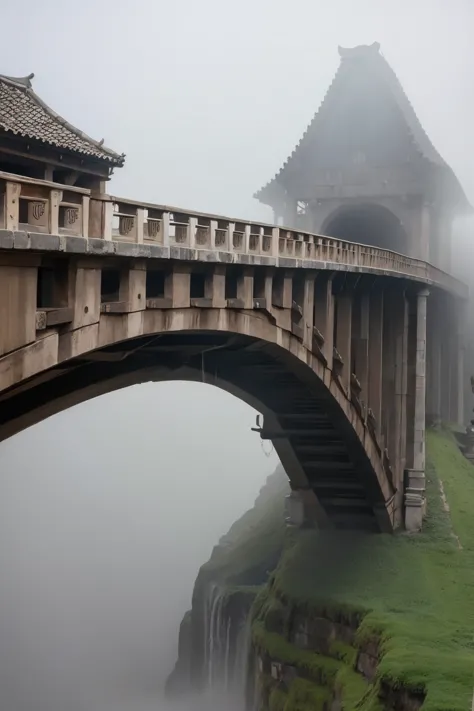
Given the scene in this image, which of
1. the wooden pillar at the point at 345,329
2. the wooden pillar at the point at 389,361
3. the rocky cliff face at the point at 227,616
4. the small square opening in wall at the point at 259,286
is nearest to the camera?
the small square opening in wall at the point at 259,286

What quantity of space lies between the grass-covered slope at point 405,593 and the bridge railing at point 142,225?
11439 mm

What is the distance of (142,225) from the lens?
1811 centimetres

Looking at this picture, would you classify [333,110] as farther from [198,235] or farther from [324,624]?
[198,235]

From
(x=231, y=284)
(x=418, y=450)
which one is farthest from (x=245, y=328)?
(x=418, y=450)

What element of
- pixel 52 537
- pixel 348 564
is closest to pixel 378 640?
pixel 348 564

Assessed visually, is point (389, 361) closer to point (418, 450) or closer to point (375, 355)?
point (375, 355)

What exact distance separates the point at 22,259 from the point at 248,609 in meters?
32.7

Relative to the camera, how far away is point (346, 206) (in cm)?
5662

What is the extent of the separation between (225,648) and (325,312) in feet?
67.4

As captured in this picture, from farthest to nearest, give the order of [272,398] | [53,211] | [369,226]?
[369,226] < [272,398] < [53,211]

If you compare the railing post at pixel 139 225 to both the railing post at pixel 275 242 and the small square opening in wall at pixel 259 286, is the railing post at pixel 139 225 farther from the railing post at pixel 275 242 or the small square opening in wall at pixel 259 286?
the railing post at pixel 275 242

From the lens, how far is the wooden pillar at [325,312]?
101ft

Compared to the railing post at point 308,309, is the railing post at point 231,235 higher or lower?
higher

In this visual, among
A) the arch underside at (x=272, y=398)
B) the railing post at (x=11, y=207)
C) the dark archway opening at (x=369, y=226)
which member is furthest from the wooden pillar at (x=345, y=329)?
the dark archway opening at (x=369, y=226)
